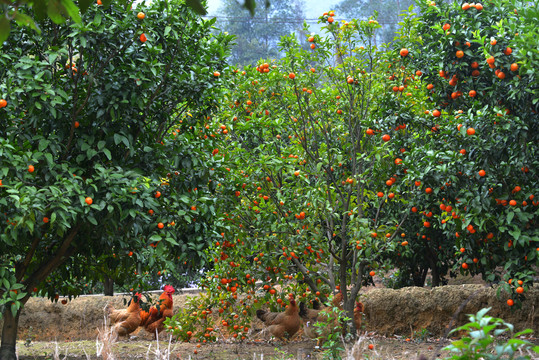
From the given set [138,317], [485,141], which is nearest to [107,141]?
[485,141]

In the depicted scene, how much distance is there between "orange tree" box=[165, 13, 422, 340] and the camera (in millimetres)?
5934

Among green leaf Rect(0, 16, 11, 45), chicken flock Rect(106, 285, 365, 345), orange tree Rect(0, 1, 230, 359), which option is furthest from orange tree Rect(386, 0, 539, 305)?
green leaf Rect(0, 16, 11, 45)

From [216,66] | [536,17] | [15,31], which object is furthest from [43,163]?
[536,17]

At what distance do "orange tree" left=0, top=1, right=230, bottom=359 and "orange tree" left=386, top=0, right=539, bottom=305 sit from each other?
2322 mm

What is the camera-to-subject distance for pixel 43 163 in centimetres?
477

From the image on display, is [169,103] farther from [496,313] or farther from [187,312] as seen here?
[496,313]

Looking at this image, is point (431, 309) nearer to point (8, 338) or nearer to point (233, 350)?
point (233, 350)

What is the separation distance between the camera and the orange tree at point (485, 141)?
16.0 feet

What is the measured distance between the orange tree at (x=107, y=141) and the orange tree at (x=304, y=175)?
0.51 metres

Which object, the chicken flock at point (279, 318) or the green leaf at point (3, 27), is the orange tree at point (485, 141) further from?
the green leaf at point (3, 27)

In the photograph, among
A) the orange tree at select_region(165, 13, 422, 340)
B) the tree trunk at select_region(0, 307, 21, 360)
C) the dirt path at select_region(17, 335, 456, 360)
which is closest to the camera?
the tree trunk at select_region(0, 307, 21, 360)

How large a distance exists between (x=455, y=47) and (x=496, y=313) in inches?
184

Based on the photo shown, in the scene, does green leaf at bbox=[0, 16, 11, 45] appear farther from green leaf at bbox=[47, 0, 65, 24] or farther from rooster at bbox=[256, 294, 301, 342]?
rooster at bbox=[256, 294, 301, 342]

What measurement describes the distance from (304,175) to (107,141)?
226 centimetres
